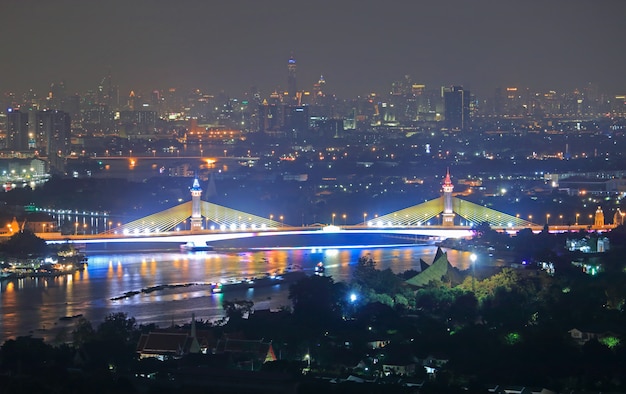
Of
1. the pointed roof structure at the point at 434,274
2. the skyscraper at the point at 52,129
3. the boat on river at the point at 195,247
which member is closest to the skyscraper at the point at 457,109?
the skyscraper at the point at 52,129

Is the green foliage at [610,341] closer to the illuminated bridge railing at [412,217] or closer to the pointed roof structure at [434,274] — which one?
the pointed roof structure at [434,274]

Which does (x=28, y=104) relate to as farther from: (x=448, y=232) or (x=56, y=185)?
(x=448, y=232)

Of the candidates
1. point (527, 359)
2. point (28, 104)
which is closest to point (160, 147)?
point (28, 104)

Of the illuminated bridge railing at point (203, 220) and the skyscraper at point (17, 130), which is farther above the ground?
the skyscraper at point (17, 130)

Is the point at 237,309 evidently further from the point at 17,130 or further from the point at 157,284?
the point at 17,130

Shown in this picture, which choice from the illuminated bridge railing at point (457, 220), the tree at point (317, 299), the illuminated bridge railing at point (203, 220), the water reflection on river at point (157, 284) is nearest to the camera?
the tree at point (317, 299)

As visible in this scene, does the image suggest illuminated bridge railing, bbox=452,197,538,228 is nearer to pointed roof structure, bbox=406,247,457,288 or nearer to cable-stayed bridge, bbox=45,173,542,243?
cable-stayed bridge, bbox=45,173,542,243
